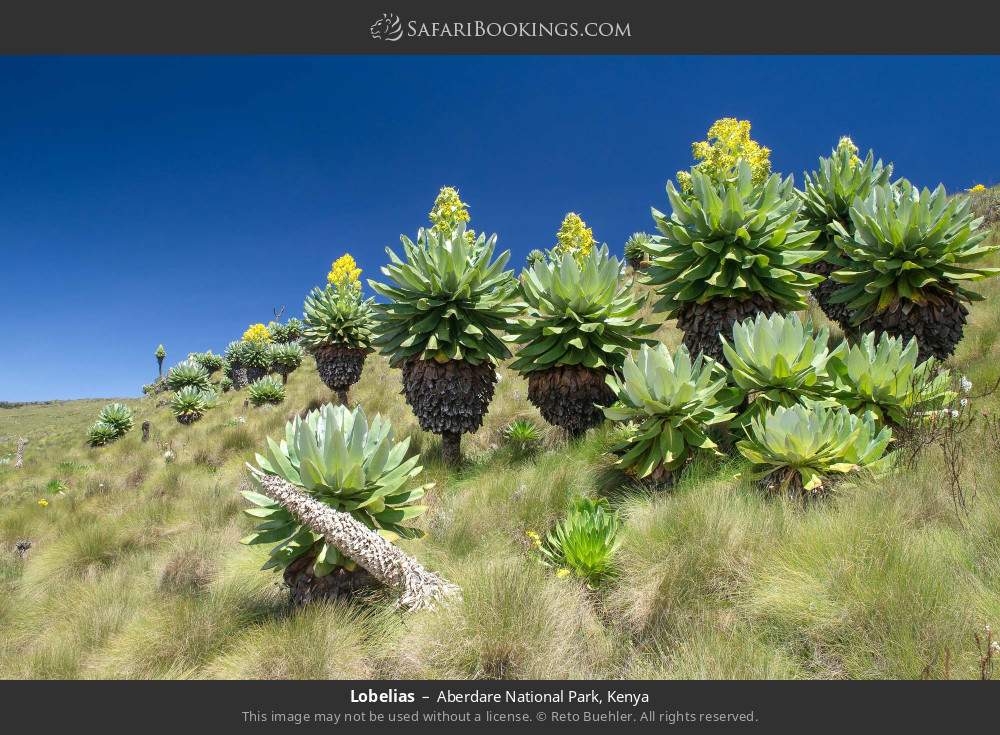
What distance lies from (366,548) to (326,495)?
545 mm

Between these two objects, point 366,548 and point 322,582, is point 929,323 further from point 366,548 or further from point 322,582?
point 322,582

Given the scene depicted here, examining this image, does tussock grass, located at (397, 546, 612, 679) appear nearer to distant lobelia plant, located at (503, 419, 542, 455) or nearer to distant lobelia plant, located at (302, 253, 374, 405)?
distant lobelia plant, located at (503, 419, 542, 455)

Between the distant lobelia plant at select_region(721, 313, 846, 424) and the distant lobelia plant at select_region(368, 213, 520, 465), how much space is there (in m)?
2.72

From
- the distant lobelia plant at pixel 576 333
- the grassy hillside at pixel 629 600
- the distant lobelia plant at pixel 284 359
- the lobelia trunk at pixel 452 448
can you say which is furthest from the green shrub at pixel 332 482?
the distant lobelia plant at pixel 284 359

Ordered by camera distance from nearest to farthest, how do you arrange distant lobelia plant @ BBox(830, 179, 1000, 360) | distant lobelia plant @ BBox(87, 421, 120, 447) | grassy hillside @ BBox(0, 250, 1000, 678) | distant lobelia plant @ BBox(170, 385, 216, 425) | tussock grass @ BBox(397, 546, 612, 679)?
grassy hillside @ BBox(0, 250, 1000, 678) → tussock grass @ BBox(397, 546, 612, 679) → distant lobelia plant @ BBox(830, 179, 1000, 360) → distant lobelia plant @ BBox(170, 385, 216, 425) → distant lobelia plant @ BBox(87, 421, 120, 447)

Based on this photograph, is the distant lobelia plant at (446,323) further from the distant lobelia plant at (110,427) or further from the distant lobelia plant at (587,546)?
the distant lobelia plant at (110,427)

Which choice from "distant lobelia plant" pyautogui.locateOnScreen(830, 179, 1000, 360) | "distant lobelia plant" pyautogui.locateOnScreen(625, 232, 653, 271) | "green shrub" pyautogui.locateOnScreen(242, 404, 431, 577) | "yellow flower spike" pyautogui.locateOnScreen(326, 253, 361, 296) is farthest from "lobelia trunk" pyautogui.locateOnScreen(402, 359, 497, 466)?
"distant lobelia plant" pyautogui.locateOnScreen(625, 232, 653, 271)

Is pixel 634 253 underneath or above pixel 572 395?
above

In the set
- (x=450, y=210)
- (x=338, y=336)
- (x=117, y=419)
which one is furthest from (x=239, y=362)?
(x=450, y=210)

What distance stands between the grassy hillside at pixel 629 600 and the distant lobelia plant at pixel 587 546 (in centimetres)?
11

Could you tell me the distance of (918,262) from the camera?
15.2 feet

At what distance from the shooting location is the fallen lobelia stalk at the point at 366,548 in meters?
2.74

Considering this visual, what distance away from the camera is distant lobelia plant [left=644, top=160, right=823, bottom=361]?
475 centimetres

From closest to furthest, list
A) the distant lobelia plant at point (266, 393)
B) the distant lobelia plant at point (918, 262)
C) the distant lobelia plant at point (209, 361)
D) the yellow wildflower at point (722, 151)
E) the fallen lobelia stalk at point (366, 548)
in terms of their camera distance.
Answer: the fallen lobelia stalk at point (366, 548)
the distant lobelia plant at point (918, 262)
the yellow wildflower at point (722, 151)
the distant lobelia plant at point (266, 393)
the distant lobelia plant at point (209, 361)
